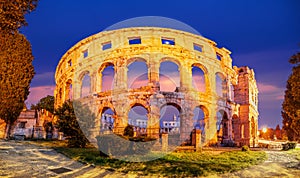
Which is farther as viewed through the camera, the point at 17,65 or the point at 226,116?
the point at 226,116

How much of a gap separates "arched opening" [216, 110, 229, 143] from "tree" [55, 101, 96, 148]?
1606cm

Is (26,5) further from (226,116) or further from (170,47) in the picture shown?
(226,116)

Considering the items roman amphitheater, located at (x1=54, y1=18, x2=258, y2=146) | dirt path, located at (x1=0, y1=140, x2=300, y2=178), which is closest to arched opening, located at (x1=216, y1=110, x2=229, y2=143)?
roman amphitheater, located at (x1=54, y1=18, x2=258, y2=146)

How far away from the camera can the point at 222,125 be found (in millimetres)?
28375

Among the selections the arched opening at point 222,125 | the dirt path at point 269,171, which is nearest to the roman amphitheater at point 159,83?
the arched opening at point 222,125

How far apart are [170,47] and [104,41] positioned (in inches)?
298

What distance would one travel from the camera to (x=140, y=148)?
43.6 feet

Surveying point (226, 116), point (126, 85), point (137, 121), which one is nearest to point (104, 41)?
point (126, 85)

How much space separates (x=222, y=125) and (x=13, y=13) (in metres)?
24.6

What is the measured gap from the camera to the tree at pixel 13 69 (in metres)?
10.0

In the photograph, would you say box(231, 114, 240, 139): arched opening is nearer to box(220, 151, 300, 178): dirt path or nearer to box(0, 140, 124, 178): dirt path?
box(220, 151, 300, 178): dirt path

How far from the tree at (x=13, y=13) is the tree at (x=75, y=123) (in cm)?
747

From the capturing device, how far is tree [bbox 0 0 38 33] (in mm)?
8863

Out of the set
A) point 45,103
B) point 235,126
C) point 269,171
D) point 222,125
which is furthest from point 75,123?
point 45,103
